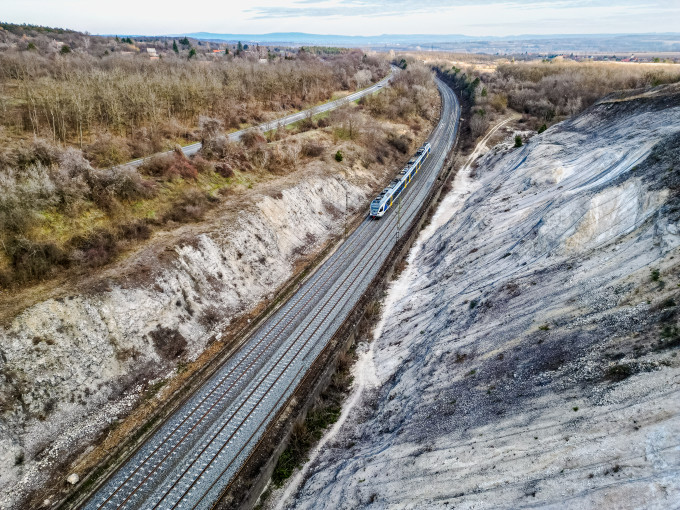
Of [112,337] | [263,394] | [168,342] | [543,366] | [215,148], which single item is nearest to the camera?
[543,366]

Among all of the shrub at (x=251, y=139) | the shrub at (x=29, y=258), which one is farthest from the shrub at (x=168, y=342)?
the shrub at (x=251, y=139)

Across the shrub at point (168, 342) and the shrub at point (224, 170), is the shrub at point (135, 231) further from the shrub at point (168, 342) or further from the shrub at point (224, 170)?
the shrub at point (224, 170)

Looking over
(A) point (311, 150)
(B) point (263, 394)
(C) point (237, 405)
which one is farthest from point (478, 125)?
(C) point (237, 405)

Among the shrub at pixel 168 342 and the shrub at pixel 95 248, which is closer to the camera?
the shrub at pixel 168 342

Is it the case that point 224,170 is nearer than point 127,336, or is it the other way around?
point 127,336

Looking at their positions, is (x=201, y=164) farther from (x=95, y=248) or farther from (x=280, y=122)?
(x=280, y=122)
